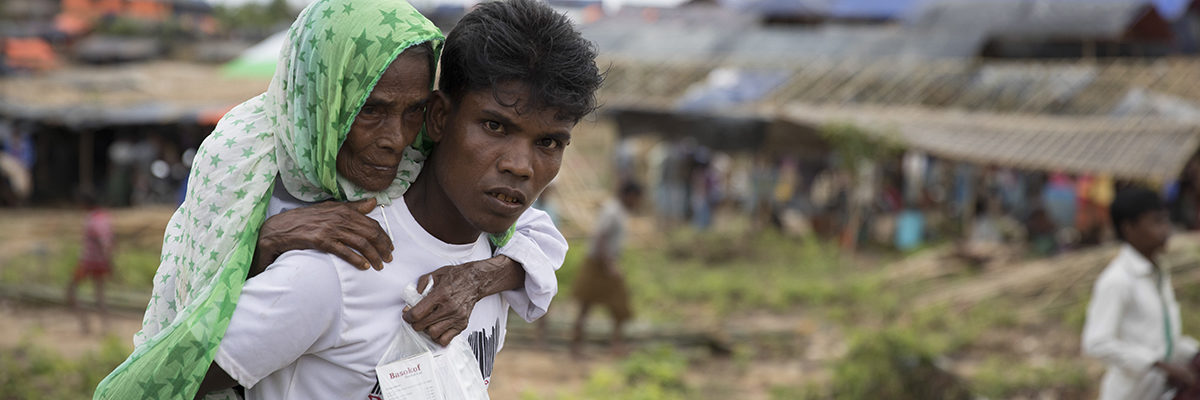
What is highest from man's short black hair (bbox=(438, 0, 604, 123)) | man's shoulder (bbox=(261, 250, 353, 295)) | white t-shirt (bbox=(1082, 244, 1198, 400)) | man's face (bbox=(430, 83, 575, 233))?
man's short black hair (bbox=(438, 0, 604, 123))

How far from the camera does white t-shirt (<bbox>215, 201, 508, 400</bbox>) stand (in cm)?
137

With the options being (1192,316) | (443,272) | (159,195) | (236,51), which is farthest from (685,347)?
(236,51)

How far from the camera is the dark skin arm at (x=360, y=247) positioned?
144 cm

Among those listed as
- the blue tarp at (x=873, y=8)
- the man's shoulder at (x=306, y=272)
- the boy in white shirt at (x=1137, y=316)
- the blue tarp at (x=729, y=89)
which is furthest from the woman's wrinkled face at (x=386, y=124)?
the blue tarp at (x=873, y=8)

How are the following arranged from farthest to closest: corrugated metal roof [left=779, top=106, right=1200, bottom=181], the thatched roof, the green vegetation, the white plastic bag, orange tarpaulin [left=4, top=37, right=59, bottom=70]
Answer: orange tarpaulin [left=4, top=37, right=59, bottom=70] → the thatched roof → corrugated metal roof [left=779, top=106, right=1200, bottom=181] → the green vegetation → the white plastic bag

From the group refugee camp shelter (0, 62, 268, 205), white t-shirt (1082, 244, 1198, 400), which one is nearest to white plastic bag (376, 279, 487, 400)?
white t-shirt (1082, 244, 1198, 400)

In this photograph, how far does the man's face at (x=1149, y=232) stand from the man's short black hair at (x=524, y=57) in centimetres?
319

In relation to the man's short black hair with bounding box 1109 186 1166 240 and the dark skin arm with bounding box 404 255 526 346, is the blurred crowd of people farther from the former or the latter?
the dark skin arm with bounding box 404 255 526 346

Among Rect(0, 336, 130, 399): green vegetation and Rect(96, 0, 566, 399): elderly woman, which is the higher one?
Rect(96, 0, 566, 399): elderly woman

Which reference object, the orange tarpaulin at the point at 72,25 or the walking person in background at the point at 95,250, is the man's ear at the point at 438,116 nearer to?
the walking person in background at the point at 95,250

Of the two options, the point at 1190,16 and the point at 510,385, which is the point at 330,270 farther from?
the point at 1190,16

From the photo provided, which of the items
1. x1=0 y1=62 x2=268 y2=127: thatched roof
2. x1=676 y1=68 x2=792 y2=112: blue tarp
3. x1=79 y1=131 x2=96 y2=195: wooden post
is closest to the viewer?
x1=676 y1=68 x2=792 y2=112: blue tarp

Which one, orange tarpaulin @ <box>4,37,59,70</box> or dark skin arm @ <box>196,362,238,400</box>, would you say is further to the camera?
orange tarpaulin @ <box>4,37,59,70</box>

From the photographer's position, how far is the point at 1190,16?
22.1m
